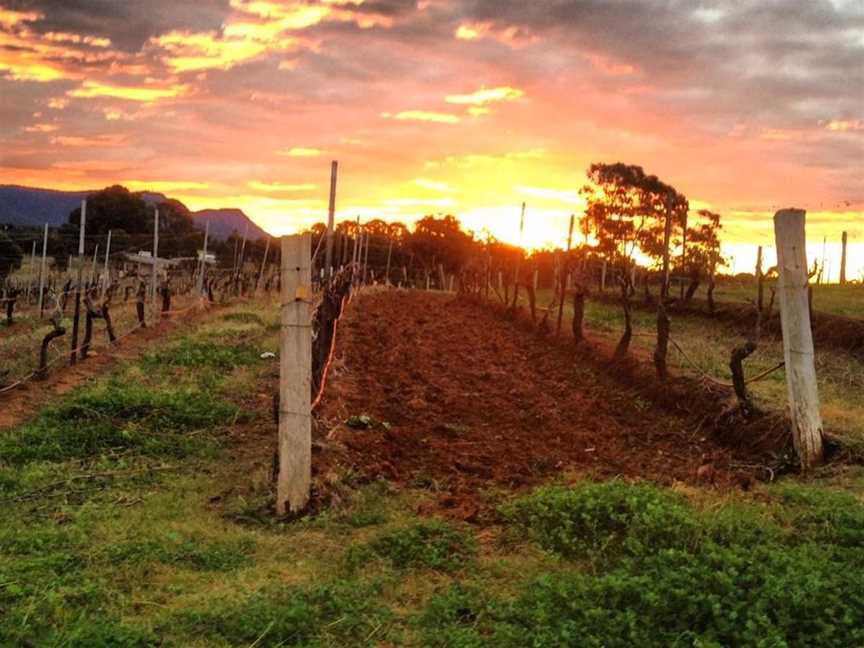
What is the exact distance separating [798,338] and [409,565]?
5128 mm

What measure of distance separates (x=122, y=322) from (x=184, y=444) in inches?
553

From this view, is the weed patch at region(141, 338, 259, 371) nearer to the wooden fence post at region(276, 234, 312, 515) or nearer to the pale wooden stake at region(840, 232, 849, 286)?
the wooden fence post at region(276, 234, 312, 515)

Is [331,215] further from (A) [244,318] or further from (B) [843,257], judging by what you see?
(B) [843,257]

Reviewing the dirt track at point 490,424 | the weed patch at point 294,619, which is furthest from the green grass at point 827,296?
the weed patch at point 294,619

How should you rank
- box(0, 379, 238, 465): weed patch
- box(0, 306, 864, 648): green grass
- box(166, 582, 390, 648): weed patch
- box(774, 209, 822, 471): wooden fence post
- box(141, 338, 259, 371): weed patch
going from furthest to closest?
1. box(141, 338, 259, 371): weed patch
2. box(0, 379, 238, 465): weed patch
3. box(774, 209, 822, 471): wooden fence post
4. box(166, 582, 390, 648): weed patch
5. box(0, 306, 864, 648): green grass

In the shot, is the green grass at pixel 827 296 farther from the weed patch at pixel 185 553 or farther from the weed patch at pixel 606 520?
the weed patch at pixel 185 553

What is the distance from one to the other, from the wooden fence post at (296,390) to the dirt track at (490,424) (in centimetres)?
96

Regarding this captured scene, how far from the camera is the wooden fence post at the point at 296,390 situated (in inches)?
291

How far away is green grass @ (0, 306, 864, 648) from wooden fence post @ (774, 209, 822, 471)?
26.0 inches

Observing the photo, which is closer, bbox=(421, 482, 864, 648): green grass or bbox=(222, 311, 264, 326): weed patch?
bbox=(421, 482, 864, 648): green grass

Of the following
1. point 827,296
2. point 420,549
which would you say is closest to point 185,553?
point 420,549

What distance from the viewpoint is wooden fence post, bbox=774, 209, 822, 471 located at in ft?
28.7

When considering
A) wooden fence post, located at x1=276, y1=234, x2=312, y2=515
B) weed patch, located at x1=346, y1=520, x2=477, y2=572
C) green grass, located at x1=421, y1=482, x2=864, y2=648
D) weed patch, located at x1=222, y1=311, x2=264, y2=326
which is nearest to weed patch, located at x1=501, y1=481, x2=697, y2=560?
green grass, located at x1=421, y1=482, x2=864, y2=648

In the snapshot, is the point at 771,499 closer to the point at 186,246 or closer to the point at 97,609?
the point at 97,609
